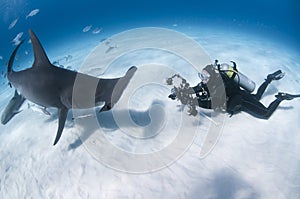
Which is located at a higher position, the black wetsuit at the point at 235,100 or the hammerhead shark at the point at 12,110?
the black wetsuit at the point at 235,100

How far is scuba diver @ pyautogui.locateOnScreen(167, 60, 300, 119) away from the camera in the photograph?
543 cm

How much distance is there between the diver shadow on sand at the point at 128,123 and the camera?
5.48 metres

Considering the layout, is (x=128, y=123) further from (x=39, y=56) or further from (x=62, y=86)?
(x=39, y=56)

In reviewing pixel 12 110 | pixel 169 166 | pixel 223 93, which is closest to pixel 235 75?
pixel 223 93

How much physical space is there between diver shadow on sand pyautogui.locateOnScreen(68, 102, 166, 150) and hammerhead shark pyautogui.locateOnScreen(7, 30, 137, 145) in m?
1.16

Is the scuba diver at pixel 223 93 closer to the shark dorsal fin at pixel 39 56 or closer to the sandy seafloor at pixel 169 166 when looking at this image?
the sandy seafloor at pixel 169 166

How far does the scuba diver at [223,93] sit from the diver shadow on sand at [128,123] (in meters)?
0.78

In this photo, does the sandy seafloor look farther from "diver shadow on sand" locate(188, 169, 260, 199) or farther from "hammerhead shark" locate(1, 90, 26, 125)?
"hammerhead shark" locate(1, 90, 26, 125)

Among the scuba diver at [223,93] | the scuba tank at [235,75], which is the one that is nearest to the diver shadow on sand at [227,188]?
the scuba diver at [223,93]

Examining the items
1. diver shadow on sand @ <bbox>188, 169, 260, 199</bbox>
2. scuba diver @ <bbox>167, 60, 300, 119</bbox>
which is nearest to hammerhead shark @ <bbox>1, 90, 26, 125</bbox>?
scuba diver @ <bbox>167, 60, 300, 119</bbox>

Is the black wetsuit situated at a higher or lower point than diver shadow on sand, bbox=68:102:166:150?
higher

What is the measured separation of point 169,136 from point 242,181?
183 centimetres

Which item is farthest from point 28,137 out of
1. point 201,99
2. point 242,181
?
point 242,181

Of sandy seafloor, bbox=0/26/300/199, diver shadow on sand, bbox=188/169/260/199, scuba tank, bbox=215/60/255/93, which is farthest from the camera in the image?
scuba tank, bbox=215/60/255/93
